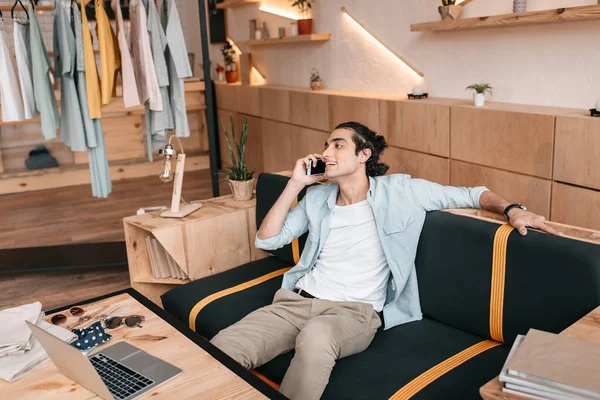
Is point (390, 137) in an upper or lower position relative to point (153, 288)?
upper

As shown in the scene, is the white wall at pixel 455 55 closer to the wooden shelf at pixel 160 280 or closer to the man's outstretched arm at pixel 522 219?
the man's outstretched arm at pixel 522 219

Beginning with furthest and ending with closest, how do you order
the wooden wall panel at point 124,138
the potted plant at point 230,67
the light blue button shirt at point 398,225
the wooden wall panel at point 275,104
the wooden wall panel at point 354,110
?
the potted plant at point 230,67, the wooden wall panel at point 124,138, the wooden wall panel at point 275,104, the wooden wall panel at point 354,110, the light blue button shirt at point 398,225

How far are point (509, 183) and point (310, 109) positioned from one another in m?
2.14

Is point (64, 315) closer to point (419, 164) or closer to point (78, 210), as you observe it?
point (419, 164)

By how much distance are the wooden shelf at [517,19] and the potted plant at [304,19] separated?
1546 mm

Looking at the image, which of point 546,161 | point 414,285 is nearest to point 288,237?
point 414,285

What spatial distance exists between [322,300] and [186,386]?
73 cm

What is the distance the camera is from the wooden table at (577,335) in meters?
1.21

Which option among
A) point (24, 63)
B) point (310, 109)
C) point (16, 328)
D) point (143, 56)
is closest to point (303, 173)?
point (16, 328)

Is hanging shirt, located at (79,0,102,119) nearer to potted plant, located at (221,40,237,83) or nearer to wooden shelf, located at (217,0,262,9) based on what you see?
wooden shelf, located at (217,0,262,9)

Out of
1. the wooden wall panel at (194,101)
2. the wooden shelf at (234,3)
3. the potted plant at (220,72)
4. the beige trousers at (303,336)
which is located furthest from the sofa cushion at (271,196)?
the potted plant at (220,72)

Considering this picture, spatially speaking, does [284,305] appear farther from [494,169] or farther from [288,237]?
[494,169]

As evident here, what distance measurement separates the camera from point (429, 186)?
2.35 metres

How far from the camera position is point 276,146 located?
18.7ft
